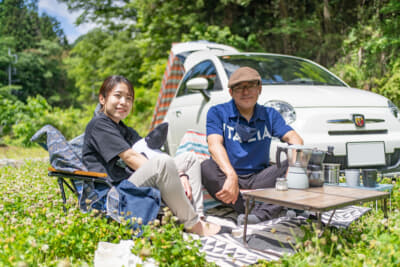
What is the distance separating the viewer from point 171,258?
86.0 inches

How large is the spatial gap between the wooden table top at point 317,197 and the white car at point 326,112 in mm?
1228

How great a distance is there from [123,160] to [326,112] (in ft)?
7.32

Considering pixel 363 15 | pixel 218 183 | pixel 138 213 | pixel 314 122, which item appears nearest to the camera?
pixel 138 213

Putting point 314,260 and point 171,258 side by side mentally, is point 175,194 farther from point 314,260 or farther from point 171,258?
point 314,260

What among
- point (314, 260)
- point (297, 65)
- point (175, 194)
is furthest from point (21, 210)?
point (297, 65)

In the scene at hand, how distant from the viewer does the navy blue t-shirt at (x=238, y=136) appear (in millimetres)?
3500

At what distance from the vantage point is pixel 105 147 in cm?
292

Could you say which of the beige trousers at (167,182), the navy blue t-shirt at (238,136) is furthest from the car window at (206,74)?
the beige trousers at (167,182)

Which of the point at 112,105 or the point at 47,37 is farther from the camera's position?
the point at 47,37

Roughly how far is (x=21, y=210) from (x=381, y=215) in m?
2.94

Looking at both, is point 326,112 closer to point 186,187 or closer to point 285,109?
point 285,109

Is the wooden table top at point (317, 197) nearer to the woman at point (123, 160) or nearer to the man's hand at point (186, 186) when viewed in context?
the woman at point (123, 160)

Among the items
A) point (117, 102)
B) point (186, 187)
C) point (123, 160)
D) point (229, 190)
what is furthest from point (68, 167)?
point (229, 190)

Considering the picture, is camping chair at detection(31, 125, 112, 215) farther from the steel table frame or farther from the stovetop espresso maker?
the stovetop espresso maker
